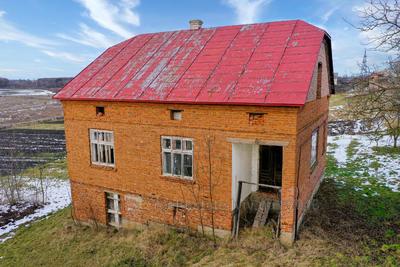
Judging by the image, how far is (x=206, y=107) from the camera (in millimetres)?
9078

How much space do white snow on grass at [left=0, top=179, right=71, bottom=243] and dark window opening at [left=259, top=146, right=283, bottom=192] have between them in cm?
1138

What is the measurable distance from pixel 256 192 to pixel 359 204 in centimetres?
422

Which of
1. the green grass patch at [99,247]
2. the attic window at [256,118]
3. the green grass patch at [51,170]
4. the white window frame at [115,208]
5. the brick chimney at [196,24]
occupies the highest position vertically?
the brick chimney at [196,24]

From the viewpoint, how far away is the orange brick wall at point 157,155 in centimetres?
848

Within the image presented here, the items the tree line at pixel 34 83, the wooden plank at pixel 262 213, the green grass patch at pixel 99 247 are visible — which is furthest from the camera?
the tree line at pixel 34 83

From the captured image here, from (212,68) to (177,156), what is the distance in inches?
128

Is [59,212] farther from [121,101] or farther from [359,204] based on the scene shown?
[359,204]

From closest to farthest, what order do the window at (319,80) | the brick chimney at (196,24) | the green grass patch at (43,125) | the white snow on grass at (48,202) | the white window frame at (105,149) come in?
the window at (319,80) < the white window frame at (105,149) < the brick chimney at (196,24) < the white snow on grass at (48,202) < the green grass patch at (43,125)

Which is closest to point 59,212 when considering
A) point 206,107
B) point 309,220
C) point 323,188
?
point 206,107

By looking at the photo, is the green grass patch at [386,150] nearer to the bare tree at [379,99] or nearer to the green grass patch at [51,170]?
the bare tree at [379,99]

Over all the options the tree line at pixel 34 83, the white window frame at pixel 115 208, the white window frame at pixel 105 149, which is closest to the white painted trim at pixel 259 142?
the white window frame at pixel 105 149

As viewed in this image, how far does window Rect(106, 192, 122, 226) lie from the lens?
1154 cm

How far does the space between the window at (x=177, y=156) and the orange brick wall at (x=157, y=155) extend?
0.21 meters

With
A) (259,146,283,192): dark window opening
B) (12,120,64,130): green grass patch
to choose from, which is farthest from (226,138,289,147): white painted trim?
(12,120,64,130): green grass patch
